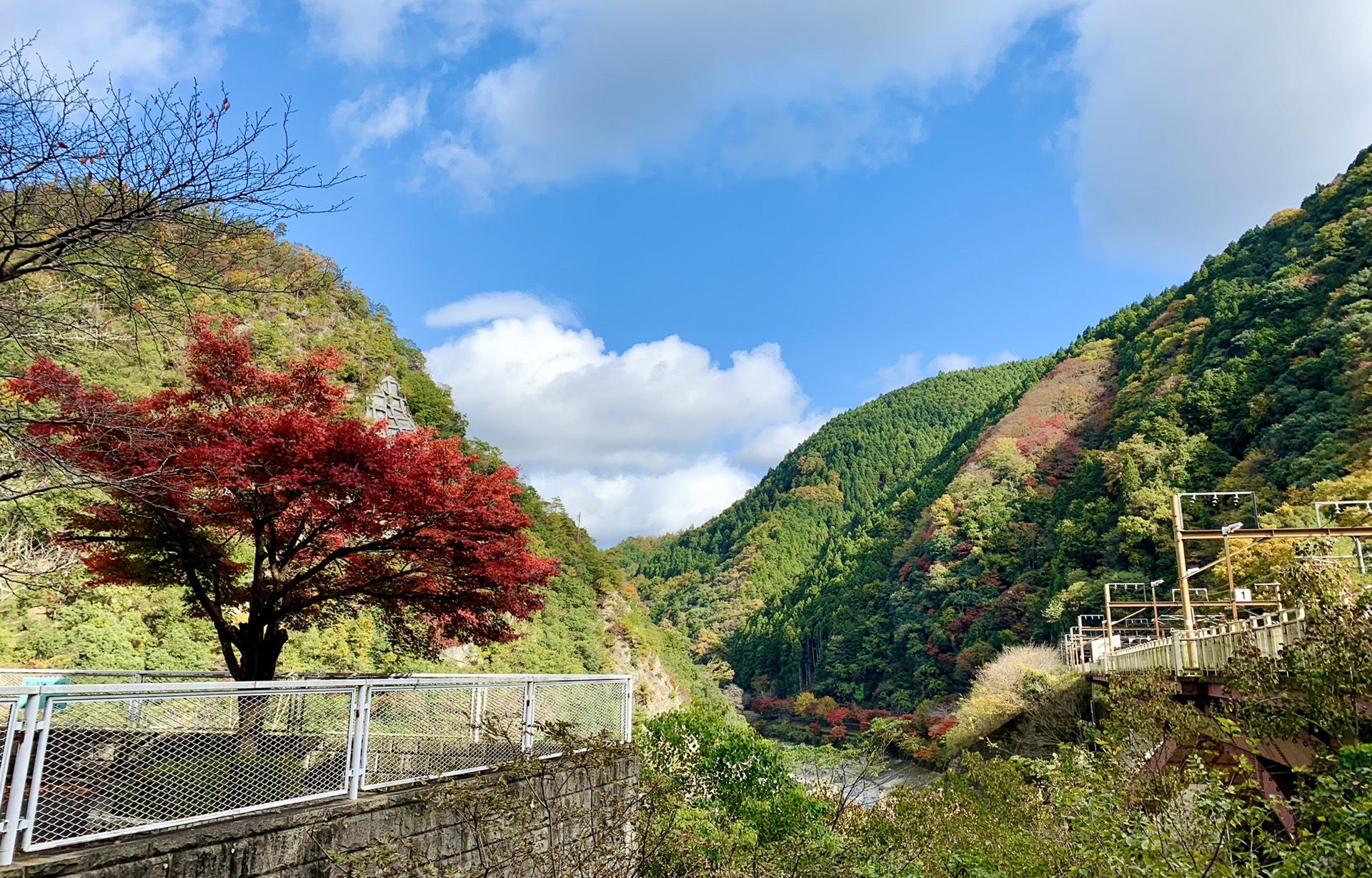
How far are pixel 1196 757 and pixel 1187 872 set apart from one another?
1238 mm

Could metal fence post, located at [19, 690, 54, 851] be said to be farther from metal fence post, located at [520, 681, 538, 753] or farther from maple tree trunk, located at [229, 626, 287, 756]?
maple tree trunk, located at [229, 626, 287, 756]

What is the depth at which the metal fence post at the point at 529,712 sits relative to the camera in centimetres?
654

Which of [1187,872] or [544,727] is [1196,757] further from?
[544,727]

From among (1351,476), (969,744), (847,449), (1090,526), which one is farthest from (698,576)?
(1351,476)

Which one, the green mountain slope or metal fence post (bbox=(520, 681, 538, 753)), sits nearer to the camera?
metal fence post (bbox=(520, 681, 538, 753))

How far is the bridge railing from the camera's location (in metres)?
7.95

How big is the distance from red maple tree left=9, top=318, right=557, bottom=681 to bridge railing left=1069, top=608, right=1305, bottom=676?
7034 mm

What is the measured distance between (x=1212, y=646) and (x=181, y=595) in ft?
57.7

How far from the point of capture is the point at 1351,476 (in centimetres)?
2270

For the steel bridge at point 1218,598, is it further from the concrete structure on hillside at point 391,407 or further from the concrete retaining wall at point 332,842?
the concrete structure on hillside at point 391,407

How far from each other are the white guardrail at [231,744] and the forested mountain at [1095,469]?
1052 inches

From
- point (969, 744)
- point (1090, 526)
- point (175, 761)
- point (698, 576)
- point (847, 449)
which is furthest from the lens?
point (847, 449)

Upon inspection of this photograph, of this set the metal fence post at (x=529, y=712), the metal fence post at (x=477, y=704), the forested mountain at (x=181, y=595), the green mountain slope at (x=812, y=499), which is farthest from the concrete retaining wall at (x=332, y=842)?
the green mountain slope at (x=812, y=499)

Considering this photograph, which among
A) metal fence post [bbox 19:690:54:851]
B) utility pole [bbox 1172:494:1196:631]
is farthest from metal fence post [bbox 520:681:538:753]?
utility pole [bbox 1172:494:1196:631]
